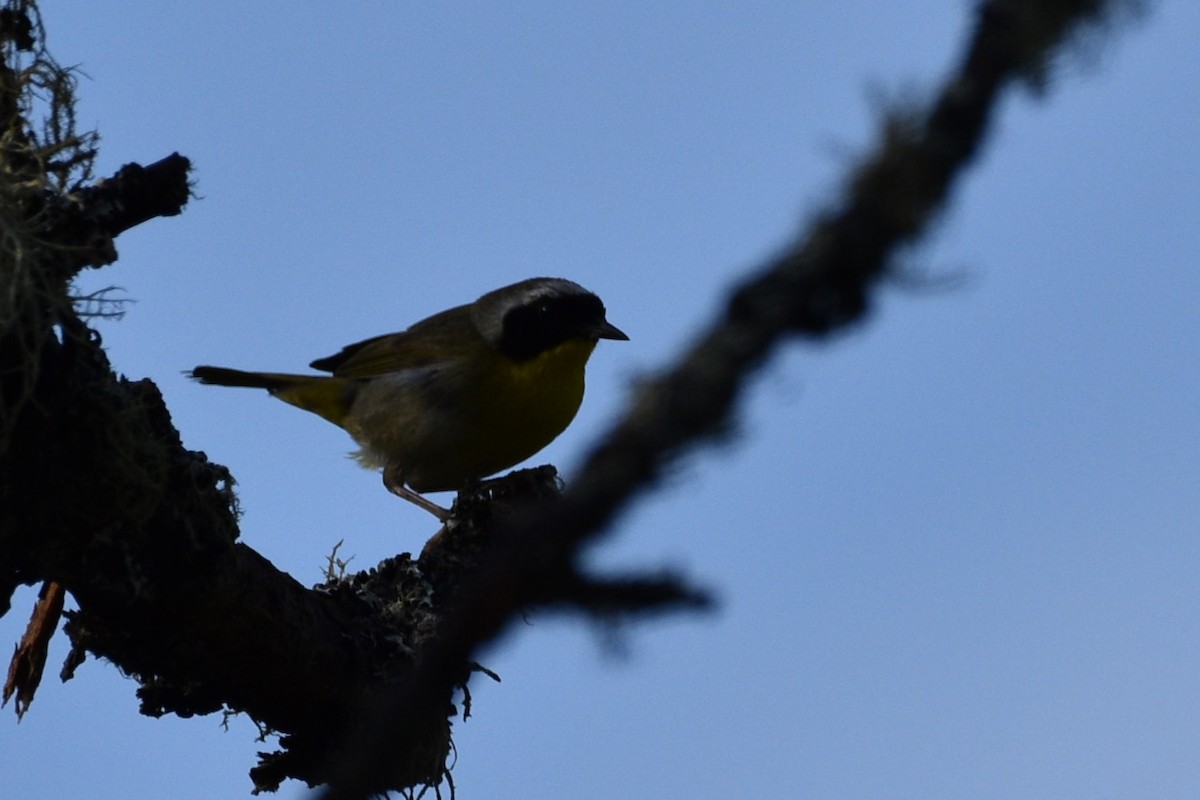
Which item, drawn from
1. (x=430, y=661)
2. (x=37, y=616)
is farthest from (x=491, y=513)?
(x=430, y=661)

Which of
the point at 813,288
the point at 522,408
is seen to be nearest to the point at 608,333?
the point at 522,408

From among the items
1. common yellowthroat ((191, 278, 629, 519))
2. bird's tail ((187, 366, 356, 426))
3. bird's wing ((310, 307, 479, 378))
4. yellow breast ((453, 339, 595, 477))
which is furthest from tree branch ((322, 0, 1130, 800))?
bird's tail ((187, 366, 356, 426))

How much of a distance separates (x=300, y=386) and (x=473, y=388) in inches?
59.6

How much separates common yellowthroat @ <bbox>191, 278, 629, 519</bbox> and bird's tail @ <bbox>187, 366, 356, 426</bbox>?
0.01m

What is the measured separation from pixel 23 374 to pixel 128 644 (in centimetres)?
104

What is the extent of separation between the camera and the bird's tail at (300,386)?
7621 millimetres

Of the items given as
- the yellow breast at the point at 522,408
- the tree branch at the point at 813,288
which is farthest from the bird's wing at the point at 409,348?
the tree branch at the point at 813,288

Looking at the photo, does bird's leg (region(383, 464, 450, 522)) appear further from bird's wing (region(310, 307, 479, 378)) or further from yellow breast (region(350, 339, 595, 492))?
bird's wing (region(310, 307, 479, 378))

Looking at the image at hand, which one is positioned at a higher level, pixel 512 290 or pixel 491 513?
pixel 512 290

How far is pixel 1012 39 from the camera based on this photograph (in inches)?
40.4

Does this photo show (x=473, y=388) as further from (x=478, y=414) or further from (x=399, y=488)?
(x=399, y=488)

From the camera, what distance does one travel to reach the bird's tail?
300 inches

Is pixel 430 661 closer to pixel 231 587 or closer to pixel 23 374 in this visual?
pixel 23 374

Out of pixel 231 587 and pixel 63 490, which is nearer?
pixel 63 490
